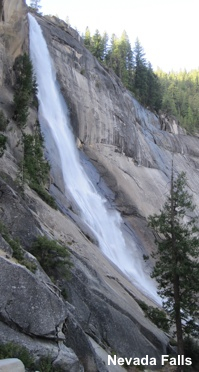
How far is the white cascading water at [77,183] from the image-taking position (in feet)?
90.7

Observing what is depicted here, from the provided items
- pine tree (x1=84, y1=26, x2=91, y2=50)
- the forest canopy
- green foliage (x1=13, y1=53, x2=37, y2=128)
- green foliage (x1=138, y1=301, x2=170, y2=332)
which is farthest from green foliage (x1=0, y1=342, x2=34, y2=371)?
pine tree (x1=84, y1=26, x2=91, y2=50)

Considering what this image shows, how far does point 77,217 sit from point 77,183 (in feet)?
23.3

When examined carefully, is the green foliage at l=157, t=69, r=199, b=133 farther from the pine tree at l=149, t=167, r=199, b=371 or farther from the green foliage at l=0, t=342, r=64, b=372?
the green foliage at l=0, t=342, r=64, b=372

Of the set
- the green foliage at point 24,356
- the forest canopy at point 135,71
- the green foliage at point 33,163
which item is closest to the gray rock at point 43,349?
the green foliage at point 24,356

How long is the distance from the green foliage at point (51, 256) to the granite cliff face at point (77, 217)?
0.42m

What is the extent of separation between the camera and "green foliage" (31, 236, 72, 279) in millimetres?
14320

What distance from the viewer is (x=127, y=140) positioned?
4431 cm

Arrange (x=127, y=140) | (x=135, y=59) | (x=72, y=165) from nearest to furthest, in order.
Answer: (x=72, y=165), (x=127, y=140), (x=135, y=59)

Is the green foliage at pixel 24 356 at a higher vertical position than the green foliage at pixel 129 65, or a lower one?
lower

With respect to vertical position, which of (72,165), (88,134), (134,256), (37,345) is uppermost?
(88,134)

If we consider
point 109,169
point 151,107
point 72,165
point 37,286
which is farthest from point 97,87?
point 37,286

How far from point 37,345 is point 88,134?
31.6 meters

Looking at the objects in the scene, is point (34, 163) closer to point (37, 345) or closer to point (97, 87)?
point (37, 345)

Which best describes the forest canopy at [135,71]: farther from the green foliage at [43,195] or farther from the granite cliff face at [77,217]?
the green foliage at [43,195]
